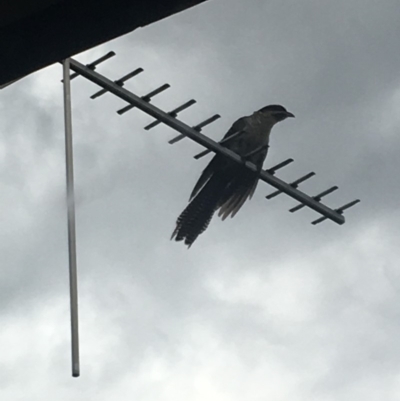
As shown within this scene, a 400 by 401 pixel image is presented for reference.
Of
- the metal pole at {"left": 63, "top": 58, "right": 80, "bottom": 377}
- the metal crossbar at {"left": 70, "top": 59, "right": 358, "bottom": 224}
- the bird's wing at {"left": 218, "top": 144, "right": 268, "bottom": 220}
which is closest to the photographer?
the metal pole at {"left": 63, "top": 58, "right": 80, "bottom": 377}

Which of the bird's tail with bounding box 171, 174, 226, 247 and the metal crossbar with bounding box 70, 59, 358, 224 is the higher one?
the bird's tail with bounding box 171, 174, 226, 247

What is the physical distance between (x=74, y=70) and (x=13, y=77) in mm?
1300

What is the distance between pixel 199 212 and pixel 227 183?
0.73 meters

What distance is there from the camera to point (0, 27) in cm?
225

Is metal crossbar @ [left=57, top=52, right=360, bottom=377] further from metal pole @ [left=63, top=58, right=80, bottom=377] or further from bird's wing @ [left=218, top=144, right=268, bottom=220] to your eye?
bird's wing @ [left=218, top=144, right=268, bottom=220]

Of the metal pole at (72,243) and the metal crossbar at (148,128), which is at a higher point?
the metal crossbar at (148,128)

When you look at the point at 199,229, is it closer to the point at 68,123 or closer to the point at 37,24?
the point at 68,123

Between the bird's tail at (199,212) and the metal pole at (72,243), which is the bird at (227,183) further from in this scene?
the metal pole at (72,243)

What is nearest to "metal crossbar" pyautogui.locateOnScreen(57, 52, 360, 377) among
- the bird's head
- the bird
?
the bird

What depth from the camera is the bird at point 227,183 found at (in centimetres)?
667

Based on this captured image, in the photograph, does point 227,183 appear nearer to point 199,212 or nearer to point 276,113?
point 199,212

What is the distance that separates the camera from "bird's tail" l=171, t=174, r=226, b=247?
6.53m

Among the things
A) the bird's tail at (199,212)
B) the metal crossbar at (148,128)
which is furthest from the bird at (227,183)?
the metal crossbar at (148,128)

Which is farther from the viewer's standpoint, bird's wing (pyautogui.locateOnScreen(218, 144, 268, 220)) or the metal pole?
bird's wing (pyautogui.locateOnScreen(218, 144, 268, 220))
